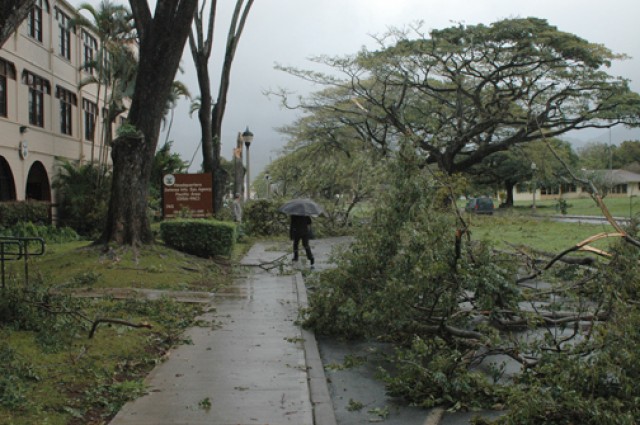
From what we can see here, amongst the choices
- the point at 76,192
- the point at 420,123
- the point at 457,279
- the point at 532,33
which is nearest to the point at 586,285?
the point at 457,279

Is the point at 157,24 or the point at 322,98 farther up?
the point at 322,98

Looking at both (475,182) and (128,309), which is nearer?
(128,309)

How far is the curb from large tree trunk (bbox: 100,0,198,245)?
6.65m

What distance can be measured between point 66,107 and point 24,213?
8.90 m

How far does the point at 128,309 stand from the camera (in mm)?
9625

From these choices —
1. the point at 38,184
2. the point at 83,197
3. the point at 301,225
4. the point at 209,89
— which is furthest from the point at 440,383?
the point at 38,184

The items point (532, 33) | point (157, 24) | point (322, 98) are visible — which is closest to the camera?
point (157, 24)

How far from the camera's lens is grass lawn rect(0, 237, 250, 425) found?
5.43 metres

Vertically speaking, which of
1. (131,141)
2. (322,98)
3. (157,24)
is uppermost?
(322,98)

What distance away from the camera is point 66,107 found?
30.8m

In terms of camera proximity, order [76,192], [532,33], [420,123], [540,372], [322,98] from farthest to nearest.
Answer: [322,98], [420,123], [532,33], [76,192], [540,372]

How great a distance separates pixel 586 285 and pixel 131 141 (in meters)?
10.1

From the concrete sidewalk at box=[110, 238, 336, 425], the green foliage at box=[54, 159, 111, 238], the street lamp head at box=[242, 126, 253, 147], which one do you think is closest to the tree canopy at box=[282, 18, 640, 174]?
the street lamp head at box=[242, 126, 253, 147]

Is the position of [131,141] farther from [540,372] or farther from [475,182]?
[475,182]
